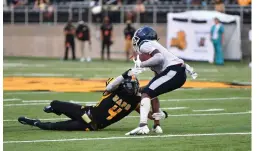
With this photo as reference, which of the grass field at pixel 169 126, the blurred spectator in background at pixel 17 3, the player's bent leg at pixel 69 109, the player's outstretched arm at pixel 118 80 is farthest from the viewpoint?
the blurred spectator in background at pixel 17 3

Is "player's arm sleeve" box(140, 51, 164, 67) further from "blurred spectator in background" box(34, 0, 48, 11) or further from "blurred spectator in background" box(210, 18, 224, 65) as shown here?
"blurred spectator in background" box(34, 0, 48, 11)

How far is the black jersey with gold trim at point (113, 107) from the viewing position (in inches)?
459

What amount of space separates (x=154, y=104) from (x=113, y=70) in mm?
16962

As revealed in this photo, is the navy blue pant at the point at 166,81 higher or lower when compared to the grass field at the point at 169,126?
higher

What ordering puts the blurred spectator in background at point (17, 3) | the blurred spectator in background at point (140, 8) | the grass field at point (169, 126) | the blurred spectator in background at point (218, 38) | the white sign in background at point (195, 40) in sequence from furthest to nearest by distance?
the blurred spectator in background at point (17, 3)
the blurred spectator in background at point (140, 8)
the white sign in background at point (195, 40)
the blurred spectator in background at point (218, 38)
the grass field at point (169, 126)

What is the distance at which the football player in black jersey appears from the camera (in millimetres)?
11508

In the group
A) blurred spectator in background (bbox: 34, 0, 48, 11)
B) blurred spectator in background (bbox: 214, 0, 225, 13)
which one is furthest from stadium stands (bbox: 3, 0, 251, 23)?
blurred spectator in background (bbox: 214, 0, 225, 13)

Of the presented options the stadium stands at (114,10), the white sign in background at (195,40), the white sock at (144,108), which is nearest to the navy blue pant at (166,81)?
the white sock at (144,108)

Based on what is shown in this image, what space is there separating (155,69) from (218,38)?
2264cm

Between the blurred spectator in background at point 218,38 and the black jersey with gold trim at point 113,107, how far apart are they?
2248 centimetres

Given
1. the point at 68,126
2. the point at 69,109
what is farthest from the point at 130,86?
the point at 68,126

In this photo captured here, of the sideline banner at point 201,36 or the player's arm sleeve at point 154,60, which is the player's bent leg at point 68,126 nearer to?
the player's arm sleeve at point 154,60

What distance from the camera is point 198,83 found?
22.8 meters

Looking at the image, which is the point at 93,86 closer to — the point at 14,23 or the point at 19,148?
the point at 19,148
